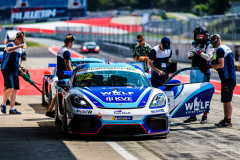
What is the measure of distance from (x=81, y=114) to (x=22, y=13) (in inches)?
4678

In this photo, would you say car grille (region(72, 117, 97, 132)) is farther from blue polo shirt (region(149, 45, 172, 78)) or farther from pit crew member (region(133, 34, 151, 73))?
pit crew member (region(133, 34, 151, 73))

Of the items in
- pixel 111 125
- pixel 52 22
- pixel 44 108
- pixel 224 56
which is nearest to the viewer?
pixel 111 125

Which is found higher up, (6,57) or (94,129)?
(6,57)

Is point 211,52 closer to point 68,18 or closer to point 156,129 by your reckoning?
point 156,129

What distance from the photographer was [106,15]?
122m

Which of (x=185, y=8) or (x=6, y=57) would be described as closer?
(x=6, y=57)

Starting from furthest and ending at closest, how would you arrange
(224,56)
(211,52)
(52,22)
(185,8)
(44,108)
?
(185,8) → (52,22) → (44,108) → (211,52) → (224,56)

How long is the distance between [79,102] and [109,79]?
3.15 ft

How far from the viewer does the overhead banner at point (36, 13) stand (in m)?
121

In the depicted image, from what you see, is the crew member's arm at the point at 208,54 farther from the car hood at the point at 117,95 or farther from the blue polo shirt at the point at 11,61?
the blue polo shirt at the point at 11,61

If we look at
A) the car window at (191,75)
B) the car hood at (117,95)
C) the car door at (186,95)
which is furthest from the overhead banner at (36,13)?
the car hood at (117,95)

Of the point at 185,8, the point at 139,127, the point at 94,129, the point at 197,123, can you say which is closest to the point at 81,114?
the point at 94,129

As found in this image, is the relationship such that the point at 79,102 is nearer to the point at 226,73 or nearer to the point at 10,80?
the point at 226,73

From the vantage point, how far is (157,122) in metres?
6.86
